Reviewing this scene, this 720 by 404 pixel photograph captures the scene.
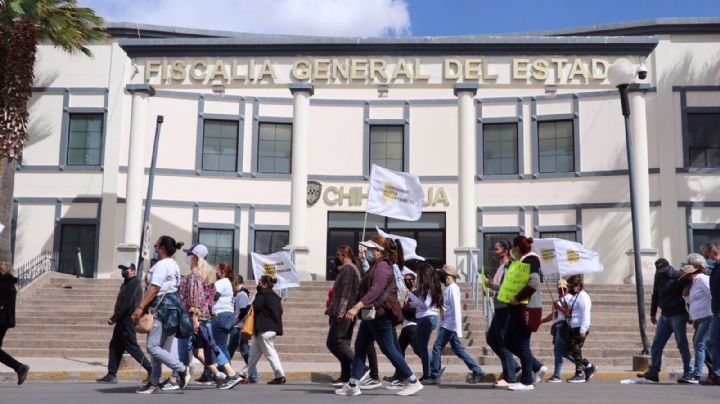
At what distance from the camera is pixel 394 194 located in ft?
57.6

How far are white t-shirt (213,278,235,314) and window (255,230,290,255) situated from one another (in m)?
14.8

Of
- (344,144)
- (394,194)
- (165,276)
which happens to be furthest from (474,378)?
(344,144)

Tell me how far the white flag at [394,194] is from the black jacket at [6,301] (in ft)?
25.8

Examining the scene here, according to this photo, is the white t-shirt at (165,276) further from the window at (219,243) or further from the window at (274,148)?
the window at (274,148)

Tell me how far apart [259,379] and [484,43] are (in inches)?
578

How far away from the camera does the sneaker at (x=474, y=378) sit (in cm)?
1149

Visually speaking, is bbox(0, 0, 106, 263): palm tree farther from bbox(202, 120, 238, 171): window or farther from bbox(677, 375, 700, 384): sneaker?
bbox(677, 375, 700, 384): sneaker

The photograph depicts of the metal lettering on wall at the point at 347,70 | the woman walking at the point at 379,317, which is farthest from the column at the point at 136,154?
the woman walking at the point at 379,317

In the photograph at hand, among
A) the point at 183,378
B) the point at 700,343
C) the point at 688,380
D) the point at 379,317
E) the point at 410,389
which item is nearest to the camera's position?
the point at 410,389

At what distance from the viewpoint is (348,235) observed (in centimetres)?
2661

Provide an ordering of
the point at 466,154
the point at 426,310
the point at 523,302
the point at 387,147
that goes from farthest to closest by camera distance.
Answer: the point at 387,147
the point at 466,154
the point at 426,310
the point at 523,302

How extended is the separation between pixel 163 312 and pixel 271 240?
17.2 m

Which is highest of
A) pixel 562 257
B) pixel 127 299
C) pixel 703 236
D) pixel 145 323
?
pixel 703 236

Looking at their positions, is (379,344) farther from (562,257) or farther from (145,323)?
(562,257)
